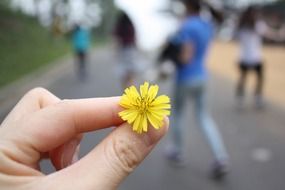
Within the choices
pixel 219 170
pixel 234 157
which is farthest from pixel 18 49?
pixel 219 170

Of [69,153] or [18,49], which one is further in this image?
[18,49]

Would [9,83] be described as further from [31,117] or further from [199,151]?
[31,117]

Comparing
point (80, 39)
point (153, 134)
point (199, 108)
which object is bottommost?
point (199, 108)

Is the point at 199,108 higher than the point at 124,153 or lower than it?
lower

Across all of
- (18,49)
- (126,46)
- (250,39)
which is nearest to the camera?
(250,39)

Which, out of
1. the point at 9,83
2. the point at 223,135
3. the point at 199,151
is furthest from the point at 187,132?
the point at 9,83

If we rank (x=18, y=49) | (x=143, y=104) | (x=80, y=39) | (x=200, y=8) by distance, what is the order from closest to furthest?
(x=143, y=104) → (x=200, y=8) → (x=80, y=39) → (x=18, y=49)

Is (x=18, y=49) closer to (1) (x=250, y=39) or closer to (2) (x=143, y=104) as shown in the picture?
(1) (x=250, y=39)

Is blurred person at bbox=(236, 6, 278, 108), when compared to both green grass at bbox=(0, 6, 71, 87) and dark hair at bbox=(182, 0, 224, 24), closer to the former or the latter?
dark hair at bbox=(182, 0, 224, 24)
